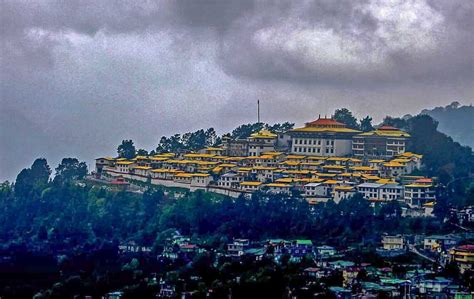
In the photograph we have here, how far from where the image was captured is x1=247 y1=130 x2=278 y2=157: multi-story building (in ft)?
108

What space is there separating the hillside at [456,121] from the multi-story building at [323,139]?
1631cm

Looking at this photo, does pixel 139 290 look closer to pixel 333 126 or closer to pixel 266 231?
pixel 266 231

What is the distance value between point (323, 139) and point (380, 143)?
4.68 feet

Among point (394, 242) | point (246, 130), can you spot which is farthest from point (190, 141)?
point (394, 242)

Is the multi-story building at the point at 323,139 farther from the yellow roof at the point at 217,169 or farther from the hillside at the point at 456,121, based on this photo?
the hillside at the point at 456,121

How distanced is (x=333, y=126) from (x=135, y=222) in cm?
619

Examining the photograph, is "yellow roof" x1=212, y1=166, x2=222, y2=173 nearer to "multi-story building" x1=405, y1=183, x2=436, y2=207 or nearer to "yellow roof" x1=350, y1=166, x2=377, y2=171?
"yellow roof" x1=350, y1=166, x2=377, y2=171

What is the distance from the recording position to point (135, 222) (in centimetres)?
2916

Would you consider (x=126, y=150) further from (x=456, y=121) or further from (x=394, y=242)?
(x=456, y=121)

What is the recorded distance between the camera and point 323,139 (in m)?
31.8

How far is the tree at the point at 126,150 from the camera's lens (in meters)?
34.8

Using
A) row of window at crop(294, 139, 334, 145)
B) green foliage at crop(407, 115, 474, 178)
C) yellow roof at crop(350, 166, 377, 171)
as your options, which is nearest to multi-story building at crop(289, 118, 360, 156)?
row of window at crop(294, 139, 334, 145)

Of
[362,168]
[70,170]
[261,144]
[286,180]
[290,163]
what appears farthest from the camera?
[70,170]

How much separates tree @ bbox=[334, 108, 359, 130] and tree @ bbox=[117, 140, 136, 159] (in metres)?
5.69
